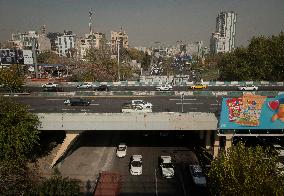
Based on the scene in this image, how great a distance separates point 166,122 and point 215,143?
779cm

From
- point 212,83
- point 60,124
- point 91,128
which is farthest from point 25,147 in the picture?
point 212,83

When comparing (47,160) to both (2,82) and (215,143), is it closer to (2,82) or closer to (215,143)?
(215,143)

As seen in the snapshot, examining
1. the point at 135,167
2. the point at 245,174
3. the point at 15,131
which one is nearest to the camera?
the point at 245,174

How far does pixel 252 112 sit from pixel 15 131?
2811 cm

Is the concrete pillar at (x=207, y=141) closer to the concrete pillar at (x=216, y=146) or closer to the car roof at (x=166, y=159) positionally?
the concrete pillar at (x=216, y=146)

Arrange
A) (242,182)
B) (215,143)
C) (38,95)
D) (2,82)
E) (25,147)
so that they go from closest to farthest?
(242,182)
(25,147)
(215,143)
(38,95)
(2,82)

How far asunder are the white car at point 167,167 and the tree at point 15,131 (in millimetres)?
16157

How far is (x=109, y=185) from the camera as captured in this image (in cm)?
3381

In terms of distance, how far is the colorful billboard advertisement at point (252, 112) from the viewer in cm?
3753

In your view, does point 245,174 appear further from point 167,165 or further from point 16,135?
point 16,135

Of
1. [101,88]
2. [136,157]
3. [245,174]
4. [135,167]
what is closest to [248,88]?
[101,88]

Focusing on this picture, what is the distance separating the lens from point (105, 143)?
48469 mm

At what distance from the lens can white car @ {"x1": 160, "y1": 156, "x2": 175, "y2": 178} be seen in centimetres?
3783

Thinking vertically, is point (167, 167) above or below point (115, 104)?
below
